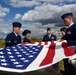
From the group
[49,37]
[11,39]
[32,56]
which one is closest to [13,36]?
[11,39]

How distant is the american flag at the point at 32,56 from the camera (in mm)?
4859

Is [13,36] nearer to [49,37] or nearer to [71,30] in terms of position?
[71,30]

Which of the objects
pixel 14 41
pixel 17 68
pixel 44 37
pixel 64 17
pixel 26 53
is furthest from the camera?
pixel 44 37

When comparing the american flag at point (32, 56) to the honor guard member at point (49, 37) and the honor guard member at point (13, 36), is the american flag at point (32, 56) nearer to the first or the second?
the honor guard member at point (13, 36)

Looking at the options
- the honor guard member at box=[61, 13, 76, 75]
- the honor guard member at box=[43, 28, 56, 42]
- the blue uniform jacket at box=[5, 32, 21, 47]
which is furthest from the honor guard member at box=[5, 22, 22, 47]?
the honor guard member at box=[43, 28, 56, 42]

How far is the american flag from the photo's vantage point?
486 centimetres

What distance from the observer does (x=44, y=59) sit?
5414 mm

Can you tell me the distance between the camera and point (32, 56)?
556cm

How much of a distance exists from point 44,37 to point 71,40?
6923 mm

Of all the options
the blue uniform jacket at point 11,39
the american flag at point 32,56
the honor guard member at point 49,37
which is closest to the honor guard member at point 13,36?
the blue uniform jacket at point 11,39

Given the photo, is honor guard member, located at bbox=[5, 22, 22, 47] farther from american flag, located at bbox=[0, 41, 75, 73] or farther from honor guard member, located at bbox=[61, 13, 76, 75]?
honor guard member, located at bbox=[61, 13, 76, 75]

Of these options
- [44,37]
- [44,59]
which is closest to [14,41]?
[44,59]

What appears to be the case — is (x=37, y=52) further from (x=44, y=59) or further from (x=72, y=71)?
(x=72, y=71)

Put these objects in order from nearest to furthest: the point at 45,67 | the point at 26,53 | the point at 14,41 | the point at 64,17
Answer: the point at 45,67, the point at 26,53, the point at 64,17, the point at 14,41
